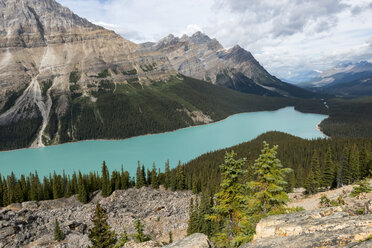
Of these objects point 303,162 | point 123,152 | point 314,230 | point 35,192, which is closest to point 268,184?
point 314,230

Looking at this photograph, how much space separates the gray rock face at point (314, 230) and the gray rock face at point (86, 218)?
24.2 meters

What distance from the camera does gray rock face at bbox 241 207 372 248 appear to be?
8375 mm

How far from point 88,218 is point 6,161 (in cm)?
11883

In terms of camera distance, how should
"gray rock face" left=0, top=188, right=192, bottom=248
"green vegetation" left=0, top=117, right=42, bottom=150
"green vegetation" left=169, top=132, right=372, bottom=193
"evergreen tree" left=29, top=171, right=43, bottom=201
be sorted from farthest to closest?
"green vegetation" left=0, top=117, right=42, bottom=150, "evergreen tree" left=29, top=171, right=43, bottom=201, "green vegetation" left=169, top=132, right=372, bottom=193, "gray rock face" left=0, top=188, right=192, bottom=248

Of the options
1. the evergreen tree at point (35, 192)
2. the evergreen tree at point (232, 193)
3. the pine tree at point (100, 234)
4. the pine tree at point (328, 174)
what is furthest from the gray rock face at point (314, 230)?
the evergreen tree at point (35, 192)

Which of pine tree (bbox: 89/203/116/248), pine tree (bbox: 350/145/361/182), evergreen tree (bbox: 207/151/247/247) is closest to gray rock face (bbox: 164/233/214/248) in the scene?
evergreen tree (bbox: 207/151/247/247)

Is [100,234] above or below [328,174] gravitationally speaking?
above

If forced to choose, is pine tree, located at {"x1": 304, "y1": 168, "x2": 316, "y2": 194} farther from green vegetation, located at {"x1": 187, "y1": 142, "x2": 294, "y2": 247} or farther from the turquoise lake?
the turquoise lake

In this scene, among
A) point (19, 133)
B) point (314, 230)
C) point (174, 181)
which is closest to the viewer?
point (314, 230)

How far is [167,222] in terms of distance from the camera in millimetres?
48250

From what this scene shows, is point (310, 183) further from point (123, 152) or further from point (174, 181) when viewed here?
point (123, 152)

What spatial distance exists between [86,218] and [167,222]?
18.1 meters

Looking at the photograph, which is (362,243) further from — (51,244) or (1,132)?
(1,132)

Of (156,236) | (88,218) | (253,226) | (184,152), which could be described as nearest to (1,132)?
(184,152)
